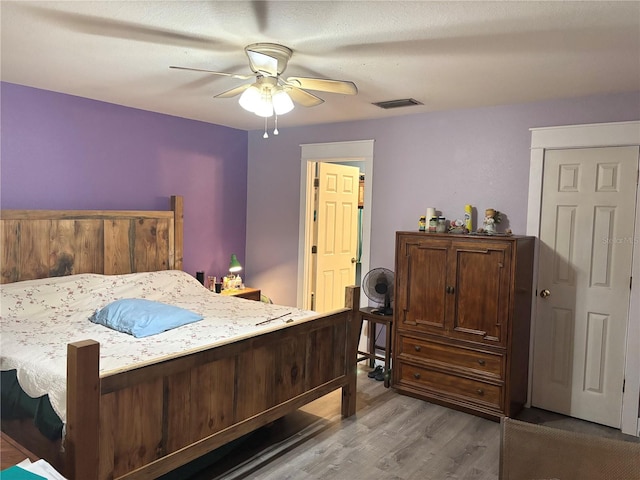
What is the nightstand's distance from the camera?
15.6 ft

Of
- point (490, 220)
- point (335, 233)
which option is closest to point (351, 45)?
point (490, 220)

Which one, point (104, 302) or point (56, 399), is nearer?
point (56, 399)

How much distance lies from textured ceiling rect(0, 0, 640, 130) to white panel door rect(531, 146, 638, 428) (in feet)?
1.88

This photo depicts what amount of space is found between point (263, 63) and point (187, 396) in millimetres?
1687

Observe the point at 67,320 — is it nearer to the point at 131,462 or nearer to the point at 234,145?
the point at 131,462

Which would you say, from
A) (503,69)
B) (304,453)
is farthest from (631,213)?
(304,453)

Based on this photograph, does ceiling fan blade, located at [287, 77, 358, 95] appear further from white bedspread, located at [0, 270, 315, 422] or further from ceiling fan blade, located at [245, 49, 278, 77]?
white bedspread, located at [0, 270, 315, 422]

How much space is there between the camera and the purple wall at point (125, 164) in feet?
11.4

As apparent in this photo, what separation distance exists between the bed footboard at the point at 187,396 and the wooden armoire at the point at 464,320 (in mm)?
766

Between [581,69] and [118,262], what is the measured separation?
3600 millimetres

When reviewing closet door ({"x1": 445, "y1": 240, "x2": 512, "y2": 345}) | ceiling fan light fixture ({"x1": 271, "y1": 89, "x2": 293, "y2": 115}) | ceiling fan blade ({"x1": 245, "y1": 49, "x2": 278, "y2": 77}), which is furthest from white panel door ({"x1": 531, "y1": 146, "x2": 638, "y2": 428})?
ceiling fan blade ({"x1": 245, "y1": 49, "x2": 278, "y2": 77})

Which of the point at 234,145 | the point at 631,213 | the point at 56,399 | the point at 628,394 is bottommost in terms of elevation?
the point at 628,394

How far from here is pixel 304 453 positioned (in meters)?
2.88

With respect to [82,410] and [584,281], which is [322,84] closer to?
[82,410]
